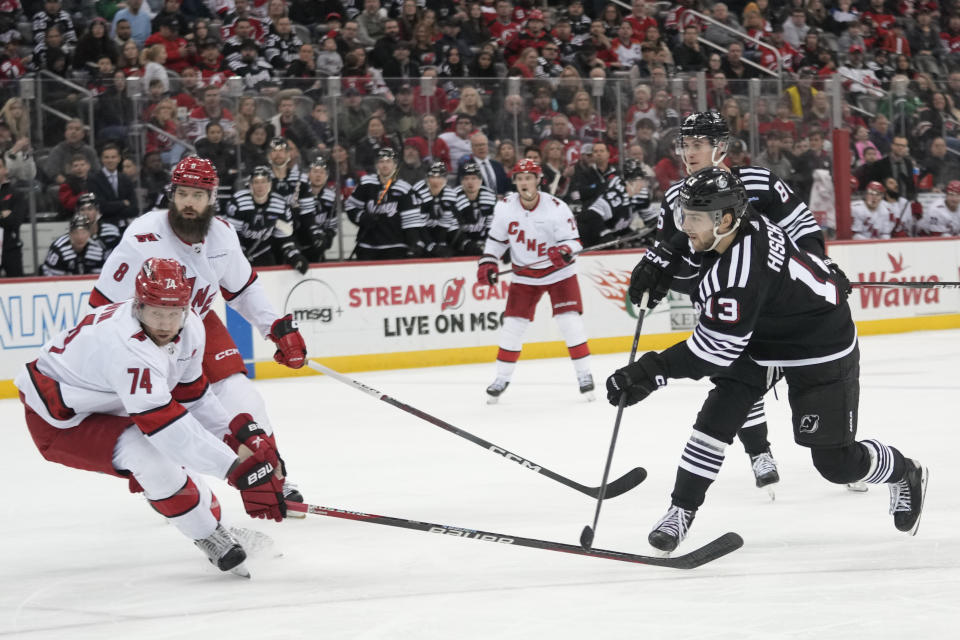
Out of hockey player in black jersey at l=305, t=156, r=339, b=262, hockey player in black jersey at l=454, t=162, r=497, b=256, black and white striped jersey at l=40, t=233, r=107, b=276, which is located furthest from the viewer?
hockey player in black jersey at l=454, t=162, r=497, b=256

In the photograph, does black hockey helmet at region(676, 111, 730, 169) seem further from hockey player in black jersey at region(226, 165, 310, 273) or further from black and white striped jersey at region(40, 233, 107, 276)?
black and white striped jersey at region(40, 233, 107, 276)

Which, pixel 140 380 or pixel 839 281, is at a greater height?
pixel 839 281

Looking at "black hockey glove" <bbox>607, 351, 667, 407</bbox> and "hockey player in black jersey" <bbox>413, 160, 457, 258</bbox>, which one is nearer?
"black hockey glove" <bbox>607, 351, 667, 407</bbox>

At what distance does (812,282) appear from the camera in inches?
135

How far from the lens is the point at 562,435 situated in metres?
5.99

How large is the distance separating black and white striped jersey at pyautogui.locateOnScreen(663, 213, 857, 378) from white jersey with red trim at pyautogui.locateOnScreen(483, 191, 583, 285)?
392 centimetres

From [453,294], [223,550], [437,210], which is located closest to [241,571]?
[223,550]

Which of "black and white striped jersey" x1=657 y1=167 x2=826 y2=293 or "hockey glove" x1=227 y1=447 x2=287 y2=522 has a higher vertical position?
"black and white striped jersey" x1=657 y1=167 x2=826 y2=293

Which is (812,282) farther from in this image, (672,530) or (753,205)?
(753,205)

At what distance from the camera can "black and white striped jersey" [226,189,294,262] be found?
866 centimetres

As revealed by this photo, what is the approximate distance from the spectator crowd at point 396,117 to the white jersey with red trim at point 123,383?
4.92 meters

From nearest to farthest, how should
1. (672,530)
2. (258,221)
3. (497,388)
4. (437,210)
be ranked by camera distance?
1. (672,530)
2. (497,388)
3. (258,221)
4. (437,210)

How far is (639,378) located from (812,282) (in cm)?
57

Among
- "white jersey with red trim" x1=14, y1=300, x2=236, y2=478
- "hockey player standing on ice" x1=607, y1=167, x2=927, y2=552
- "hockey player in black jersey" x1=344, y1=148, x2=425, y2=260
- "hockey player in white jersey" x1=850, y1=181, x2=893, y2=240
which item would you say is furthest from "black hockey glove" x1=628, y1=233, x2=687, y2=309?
"hockey player in white jersey" x1=850, y1=181, x2=893, y2=240
